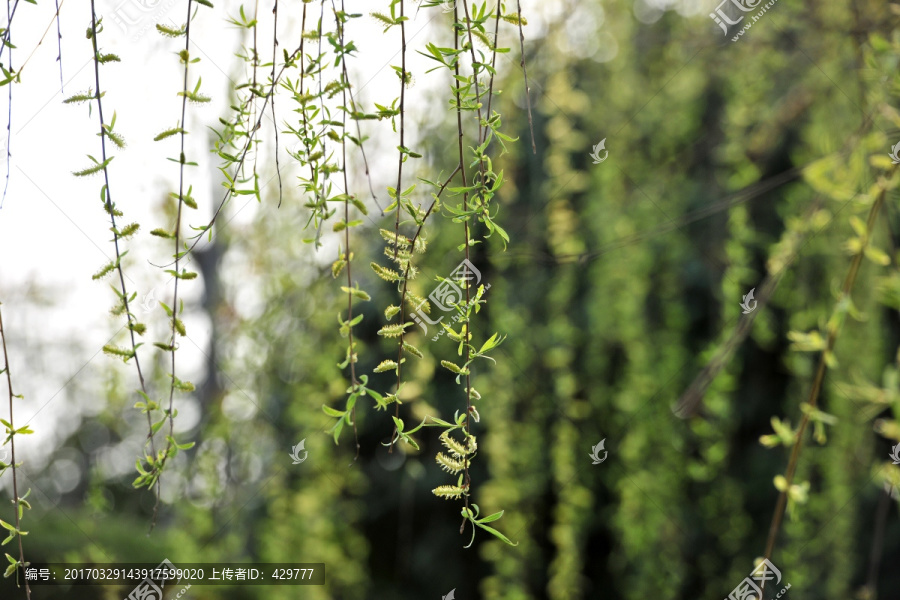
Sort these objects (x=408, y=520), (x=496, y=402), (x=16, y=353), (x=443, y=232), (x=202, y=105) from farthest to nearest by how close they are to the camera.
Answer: (x=16, y=353), (x=408, y=520), (x=443, y=232), (x=496, y=402), (x=202, y=105)

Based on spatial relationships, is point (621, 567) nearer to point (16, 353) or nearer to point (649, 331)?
point (649, 331)

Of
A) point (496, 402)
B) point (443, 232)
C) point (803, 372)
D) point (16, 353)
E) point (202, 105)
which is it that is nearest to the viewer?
point (202, 105)

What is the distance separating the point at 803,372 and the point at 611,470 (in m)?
0.72

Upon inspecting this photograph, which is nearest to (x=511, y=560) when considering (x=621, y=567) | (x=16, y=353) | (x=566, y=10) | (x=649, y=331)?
(x=621, y=567)

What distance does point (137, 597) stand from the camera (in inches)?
82.2

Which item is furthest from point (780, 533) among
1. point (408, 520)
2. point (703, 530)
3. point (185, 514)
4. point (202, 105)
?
point (202, 105)

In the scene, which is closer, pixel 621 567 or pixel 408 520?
pixel 621 567

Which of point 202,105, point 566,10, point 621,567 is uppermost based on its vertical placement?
point 566,10

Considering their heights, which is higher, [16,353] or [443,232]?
[443,232]

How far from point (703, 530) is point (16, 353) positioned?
5.81m

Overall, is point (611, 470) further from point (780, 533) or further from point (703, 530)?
point (780, 533)

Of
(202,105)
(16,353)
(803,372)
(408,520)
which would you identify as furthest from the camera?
(16,353)

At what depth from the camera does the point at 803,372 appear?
1.80 m

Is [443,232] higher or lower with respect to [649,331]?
higher
